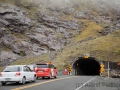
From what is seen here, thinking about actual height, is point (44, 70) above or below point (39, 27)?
below

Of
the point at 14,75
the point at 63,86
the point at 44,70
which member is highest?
the point at 14,75

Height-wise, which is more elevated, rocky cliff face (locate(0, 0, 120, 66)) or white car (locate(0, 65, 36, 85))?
rocky cliff face (locate(0, 0, 120, 66))

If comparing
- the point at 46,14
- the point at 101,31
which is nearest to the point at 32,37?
the point at 46,14

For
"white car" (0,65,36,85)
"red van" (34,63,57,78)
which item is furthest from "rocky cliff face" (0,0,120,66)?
"white car" (0,65,36,85)

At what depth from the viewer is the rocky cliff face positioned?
6631cm

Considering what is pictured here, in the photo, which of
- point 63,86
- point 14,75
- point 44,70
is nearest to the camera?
point 63,86

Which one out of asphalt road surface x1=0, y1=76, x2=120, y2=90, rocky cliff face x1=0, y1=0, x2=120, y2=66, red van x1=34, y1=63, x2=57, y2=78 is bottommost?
asphalt road surface x1=0, y1=76, x2=120, y2=90

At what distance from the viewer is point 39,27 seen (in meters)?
75.7

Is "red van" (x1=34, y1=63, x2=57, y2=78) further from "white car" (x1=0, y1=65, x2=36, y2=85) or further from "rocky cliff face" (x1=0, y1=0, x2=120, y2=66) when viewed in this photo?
"rocky cliff face" (x1=0, y1=0, x2=120, y2=66)

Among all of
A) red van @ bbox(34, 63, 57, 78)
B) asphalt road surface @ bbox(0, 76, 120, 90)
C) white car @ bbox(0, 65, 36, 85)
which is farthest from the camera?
red van @ bbox(34, 63, 57, 78)

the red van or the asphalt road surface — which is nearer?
the asphalt road surface

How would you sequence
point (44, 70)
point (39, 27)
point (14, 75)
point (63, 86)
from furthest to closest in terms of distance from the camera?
point (39, 27)
point (44, 70)
point (14, 75)
point (63, 86)

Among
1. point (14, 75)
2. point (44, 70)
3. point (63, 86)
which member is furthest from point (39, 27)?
point (63, 86)

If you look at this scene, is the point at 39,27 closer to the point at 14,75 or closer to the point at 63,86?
the point at 14,75
